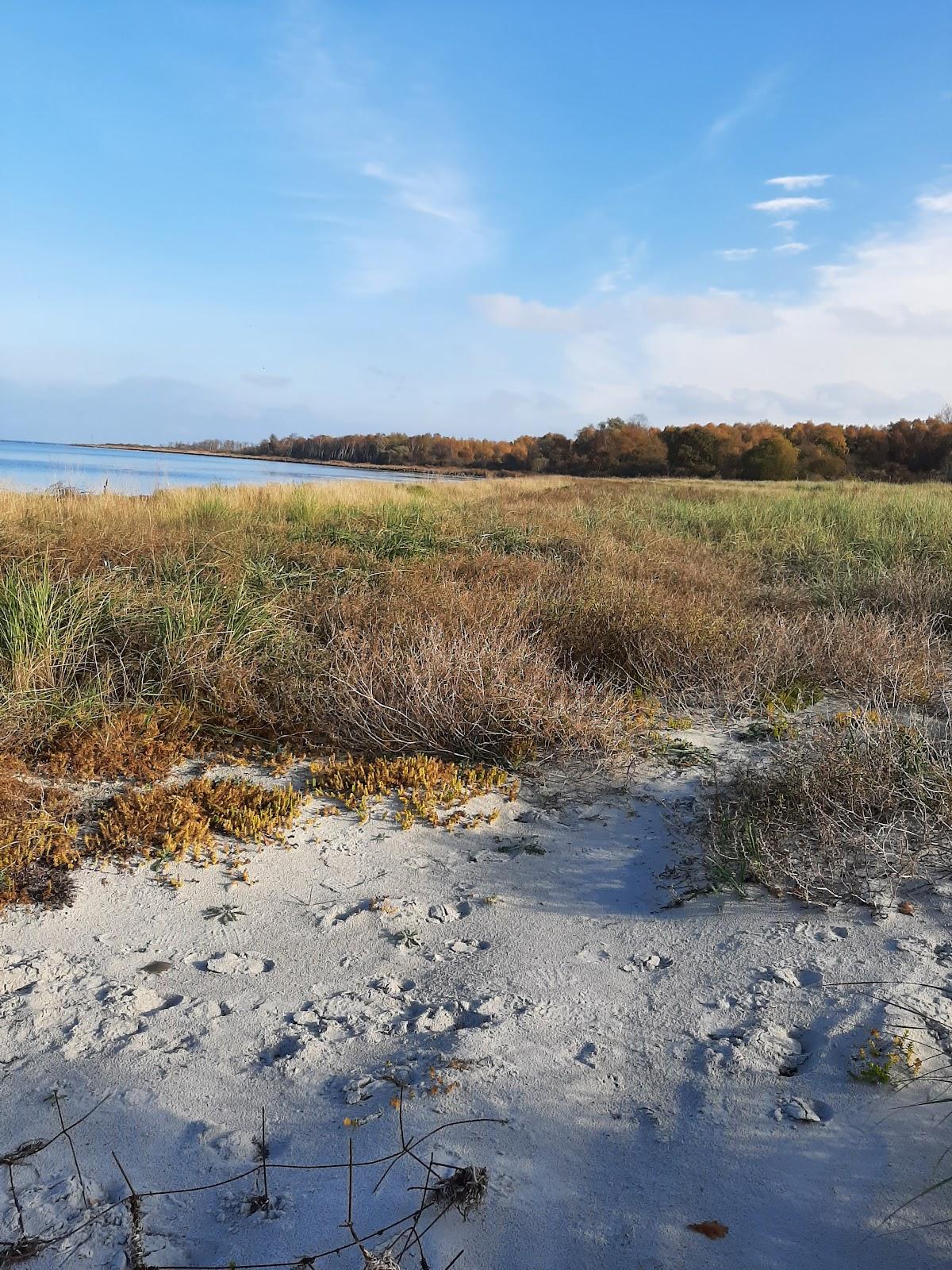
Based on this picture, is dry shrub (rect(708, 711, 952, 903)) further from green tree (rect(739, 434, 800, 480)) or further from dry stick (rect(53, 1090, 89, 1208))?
green tree (rect(739, 434, 800, 480))

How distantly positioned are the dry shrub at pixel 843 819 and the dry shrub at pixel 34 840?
2.74 m

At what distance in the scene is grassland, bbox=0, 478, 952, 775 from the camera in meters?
4.70

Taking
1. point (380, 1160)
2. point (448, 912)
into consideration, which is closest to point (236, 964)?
point (448, 912)

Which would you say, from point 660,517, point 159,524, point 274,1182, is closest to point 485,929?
point 274,1182

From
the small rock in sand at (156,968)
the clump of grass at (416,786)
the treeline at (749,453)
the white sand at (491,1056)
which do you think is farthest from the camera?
the treeline at (749,453)

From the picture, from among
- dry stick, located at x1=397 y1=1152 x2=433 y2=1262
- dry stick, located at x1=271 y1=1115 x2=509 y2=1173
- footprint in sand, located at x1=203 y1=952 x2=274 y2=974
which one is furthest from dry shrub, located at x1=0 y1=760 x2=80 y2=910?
dry stick, located at x1=397 y1=1152 x2=433 y2=1262

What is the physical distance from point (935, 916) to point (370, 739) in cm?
288

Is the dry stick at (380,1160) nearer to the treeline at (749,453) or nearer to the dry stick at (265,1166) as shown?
the dry stick at (265,1166)

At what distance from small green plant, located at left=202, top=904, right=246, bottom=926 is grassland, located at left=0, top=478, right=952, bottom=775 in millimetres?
1257

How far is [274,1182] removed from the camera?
81.7 inches

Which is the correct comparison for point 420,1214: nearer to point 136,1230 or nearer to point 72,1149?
point 136,1230

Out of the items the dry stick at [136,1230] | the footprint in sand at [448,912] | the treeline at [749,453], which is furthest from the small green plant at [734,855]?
the treeline at [749,453]

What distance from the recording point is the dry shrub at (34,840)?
11.0 ft

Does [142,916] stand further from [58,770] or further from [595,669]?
[595,669]
